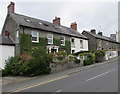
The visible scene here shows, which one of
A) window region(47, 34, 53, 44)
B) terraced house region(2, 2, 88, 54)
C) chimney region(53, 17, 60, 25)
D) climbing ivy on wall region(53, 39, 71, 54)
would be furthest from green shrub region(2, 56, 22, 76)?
chimney region(53, 17, 60, 25)

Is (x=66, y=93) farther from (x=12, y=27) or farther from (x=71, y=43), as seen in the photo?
(x=71, y=43)

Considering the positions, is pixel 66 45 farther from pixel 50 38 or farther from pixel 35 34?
pixel 35 34

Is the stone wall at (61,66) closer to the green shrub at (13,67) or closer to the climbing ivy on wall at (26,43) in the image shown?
the green shrub at (13,67)

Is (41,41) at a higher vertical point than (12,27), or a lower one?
lower

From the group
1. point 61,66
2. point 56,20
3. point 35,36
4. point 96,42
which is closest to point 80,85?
point 61,66

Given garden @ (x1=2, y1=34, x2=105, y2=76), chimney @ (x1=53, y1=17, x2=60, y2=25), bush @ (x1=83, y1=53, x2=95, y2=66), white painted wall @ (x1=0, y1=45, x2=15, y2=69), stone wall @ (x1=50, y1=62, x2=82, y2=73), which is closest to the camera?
garden @ (x1=2, y1=34, x2=105, y2=76)

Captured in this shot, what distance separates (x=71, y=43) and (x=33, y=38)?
9.53 m

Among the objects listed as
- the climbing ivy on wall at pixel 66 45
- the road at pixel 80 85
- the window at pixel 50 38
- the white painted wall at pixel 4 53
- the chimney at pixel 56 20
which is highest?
the chimney at pixel 56 20

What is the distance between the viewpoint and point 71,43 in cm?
2666

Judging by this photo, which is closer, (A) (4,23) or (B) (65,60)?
(B) (65,60)

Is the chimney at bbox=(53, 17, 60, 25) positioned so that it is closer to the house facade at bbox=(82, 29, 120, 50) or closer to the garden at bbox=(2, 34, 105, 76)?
the house facade at bbox=(82, 29, 120, 50)

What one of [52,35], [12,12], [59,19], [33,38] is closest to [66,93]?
[33,38]

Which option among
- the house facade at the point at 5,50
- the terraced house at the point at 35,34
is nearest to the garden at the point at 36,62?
the terraced house at the point at 35,34

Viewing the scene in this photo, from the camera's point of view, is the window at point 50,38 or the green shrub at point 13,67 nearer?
the green shrub at point 13,67
